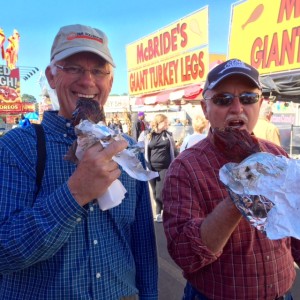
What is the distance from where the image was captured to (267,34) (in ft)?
19.5

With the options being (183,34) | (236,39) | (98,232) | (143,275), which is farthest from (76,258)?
(183,34)

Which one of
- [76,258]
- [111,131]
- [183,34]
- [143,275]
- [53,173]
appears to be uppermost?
[183,34]

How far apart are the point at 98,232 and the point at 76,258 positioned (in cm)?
13

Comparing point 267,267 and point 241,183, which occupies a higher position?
point 241,183

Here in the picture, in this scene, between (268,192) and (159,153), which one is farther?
(159,153)

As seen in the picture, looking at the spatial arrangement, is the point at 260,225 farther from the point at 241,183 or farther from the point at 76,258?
the point at 76,258

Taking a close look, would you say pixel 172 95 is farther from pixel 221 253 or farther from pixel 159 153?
pixel 221 253

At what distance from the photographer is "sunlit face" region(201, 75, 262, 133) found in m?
1.49

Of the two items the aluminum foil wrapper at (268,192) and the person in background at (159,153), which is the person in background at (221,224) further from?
the person in background at (159,153)

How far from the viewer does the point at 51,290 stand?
1.14 m

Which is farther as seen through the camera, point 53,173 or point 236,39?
point 236,39

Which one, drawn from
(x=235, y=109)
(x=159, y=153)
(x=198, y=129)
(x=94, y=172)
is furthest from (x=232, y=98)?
(x=159, y=153)

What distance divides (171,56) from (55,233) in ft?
31.2

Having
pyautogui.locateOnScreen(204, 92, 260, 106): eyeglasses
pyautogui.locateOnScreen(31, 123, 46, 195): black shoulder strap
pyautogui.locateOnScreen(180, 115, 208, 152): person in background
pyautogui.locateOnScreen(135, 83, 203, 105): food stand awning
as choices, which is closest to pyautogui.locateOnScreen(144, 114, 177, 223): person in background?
pyautogui.locateOnScreen(180, 115, 208, 152): person in background
